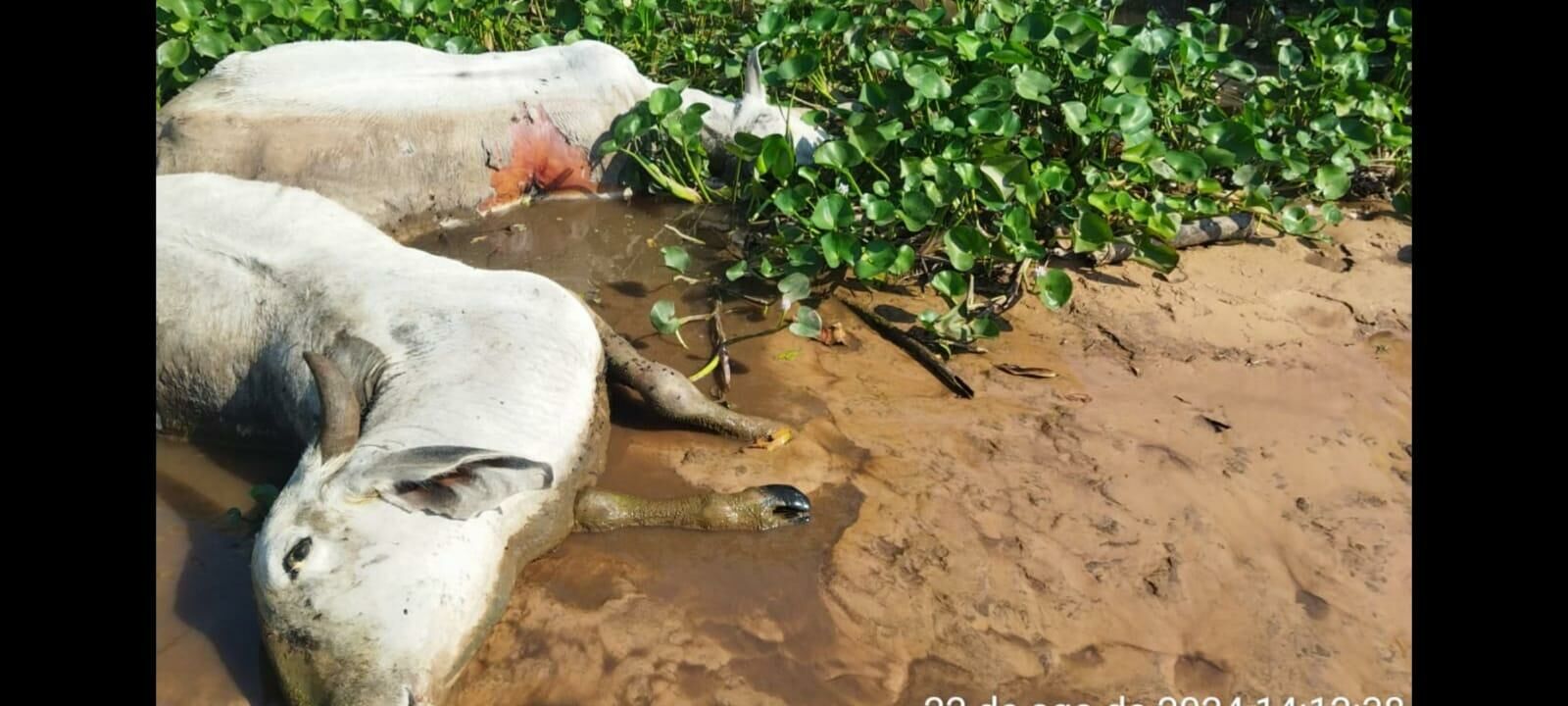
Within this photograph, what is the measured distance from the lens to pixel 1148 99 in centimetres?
485

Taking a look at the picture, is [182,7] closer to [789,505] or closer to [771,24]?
[771,24]

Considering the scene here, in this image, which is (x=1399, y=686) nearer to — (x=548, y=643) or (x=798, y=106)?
(x=548, y=643)

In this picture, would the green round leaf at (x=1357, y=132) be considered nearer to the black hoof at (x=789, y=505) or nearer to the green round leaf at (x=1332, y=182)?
the green round leaf at (x=1332, y=182)

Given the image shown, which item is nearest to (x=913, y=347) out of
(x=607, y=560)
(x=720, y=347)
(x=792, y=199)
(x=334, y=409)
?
(x=720, y=347)

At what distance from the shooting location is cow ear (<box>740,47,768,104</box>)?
17.1ft

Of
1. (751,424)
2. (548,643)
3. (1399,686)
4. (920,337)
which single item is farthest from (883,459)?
(1399,686)

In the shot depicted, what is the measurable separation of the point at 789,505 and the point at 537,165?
8.33 ft

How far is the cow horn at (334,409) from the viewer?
277cm

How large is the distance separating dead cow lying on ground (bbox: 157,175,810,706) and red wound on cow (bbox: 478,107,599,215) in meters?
1.08

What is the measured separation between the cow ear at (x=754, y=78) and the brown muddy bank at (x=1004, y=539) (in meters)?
1.38

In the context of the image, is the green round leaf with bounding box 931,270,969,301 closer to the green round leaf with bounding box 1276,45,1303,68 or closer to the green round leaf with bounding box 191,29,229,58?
the green round leaf with bounding box 1276,45,1303,68

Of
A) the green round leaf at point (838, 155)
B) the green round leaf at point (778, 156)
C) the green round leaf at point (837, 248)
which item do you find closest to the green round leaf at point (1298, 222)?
the green round leaf at point (838, 155)

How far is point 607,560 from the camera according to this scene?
2.99m

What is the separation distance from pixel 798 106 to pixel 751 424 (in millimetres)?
2471
